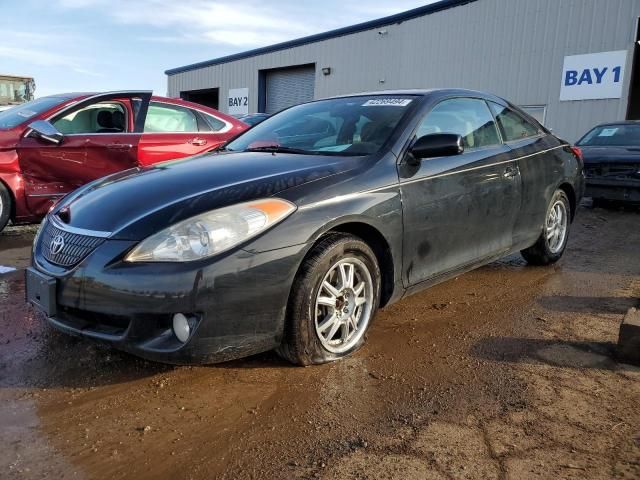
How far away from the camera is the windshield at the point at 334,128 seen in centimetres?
333

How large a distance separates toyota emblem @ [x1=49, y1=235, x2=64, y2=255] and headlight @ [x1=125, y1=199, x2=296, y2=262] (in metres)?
0.51

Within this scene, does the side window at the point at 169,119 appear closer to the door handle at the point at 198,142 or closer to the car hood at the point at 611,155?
the door handle at the point at 198,142

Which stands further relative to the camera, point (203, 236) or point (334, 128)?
point (334, 128)

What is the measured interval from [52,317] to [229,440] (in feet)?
3.50

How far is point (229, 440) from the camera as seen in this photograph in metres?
2.21

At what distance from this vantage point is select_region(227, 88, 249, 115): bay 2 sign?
2719cm

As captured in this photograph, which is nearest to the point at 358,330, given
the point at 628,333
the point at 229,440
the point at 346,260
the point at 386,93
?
the point at 346,260

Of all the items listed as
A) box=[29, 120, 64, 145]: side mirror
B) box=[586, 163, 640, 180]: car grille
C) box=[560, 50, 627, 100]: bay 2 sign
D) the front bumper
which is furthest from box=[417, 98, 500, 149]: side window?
box=[560, 50, 627, 100]: bay 2 sign

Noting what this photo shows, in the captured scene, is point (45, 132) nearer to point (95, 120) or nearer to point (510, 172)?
point (95, 120)

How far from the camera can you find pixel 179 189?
2.76 meters

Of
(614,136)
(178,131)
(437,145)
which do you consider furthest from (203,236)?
(614,136)

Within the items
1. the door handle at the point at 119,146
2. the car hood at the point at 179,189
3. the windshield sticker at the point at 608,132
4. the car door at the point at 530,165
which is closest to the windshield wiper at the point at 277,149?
the car hood at the point at 179,189

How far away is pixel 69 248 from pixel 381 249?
160 centimetres

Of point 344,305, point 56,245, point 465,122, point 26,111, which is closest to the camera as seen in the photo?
Result: point 56,245
